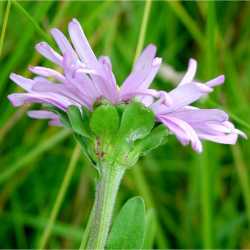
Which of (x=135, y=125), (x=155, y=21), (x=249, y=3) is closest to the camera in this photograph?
(x=135, y=125)

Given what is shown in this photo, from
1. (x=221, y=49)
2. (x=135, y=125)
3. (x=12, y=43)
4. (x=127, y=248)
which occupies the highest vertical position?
(x=221, y=49)

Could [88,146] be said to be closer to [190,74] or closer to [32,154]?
[190,74]

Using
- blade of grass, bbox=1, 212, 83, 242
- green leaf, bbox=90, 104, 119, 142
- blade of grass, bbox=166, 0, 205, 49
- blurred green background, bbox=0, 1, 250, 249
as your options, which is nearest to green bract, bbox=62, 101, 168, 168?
green leaf, bbox=90, 104, 119, 142

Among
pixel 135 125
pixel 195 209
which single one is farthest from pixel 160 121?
pixel 195 209

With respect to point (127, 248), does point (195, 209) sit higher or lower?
higher

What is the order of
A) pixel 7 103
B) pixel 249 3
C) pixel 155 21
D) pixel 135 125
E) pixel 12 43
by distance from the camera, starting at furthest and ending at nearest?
pixel 249 3 → pixel 155 21 → pixel 12 43 → pixel 7 103 → pixel 135 125

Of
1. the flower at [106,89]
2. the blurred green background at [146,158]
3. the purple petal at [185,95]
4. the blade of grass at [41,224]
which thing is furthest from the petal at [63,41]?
the blade of grass at [41,224]

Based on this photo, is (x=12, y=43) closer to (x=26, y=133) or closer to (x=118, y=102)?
(x=26, y=133)

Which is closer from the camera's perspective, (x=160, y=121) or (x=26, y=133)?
(x=160, y=121)
